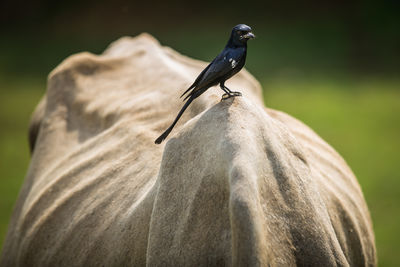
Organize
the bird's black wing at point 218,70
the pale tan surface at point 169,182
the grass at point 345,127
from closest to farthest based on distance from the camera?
1. the pale tan surface at point 169,182
2. the bird's black wing at point 218,70
3. the grass at point 345,127

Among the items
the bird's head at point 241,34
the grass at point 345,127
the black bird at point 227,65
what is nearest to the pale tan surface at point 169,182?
the black bird at point 227,65

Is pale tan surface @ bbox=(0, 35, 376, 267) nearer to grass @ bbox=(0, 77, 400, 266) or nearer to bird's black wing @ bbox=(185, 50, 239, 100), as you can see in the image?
bird's black wing @ bbox=(185, 50, 239, 100)

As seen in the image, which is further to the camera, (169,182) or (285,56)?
(285,56)

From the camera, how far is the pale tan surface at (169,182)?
1156 millimetres

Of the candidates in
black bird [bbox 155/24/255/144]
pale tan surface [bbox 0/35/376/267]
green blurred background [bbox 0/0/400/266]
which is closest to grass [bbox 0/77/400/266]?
green blurred background [bbox 0/0/400/266]

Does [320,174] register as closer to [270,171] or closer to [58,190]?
[270,171]

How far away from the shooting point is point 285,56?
5910mm

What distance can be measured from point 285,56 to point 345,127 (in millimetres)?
1766

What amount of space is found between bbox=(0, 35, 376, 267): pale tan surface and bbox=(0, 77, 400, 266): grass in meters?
1.35

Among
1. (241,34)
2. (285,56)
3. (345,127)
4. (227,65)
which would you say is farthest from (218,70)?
(285,56)

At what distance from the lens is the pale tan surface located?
116cm

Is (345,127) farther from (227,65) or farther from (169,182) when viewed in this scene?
(169,182)

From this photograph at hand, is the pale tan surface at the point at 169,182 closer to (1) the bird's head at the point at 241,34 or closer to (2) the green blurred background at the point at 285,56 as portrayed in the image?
(1) the bird's head at the point at 241,34

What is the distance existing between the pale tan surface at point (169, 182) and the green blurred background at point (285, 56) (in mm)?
1368
